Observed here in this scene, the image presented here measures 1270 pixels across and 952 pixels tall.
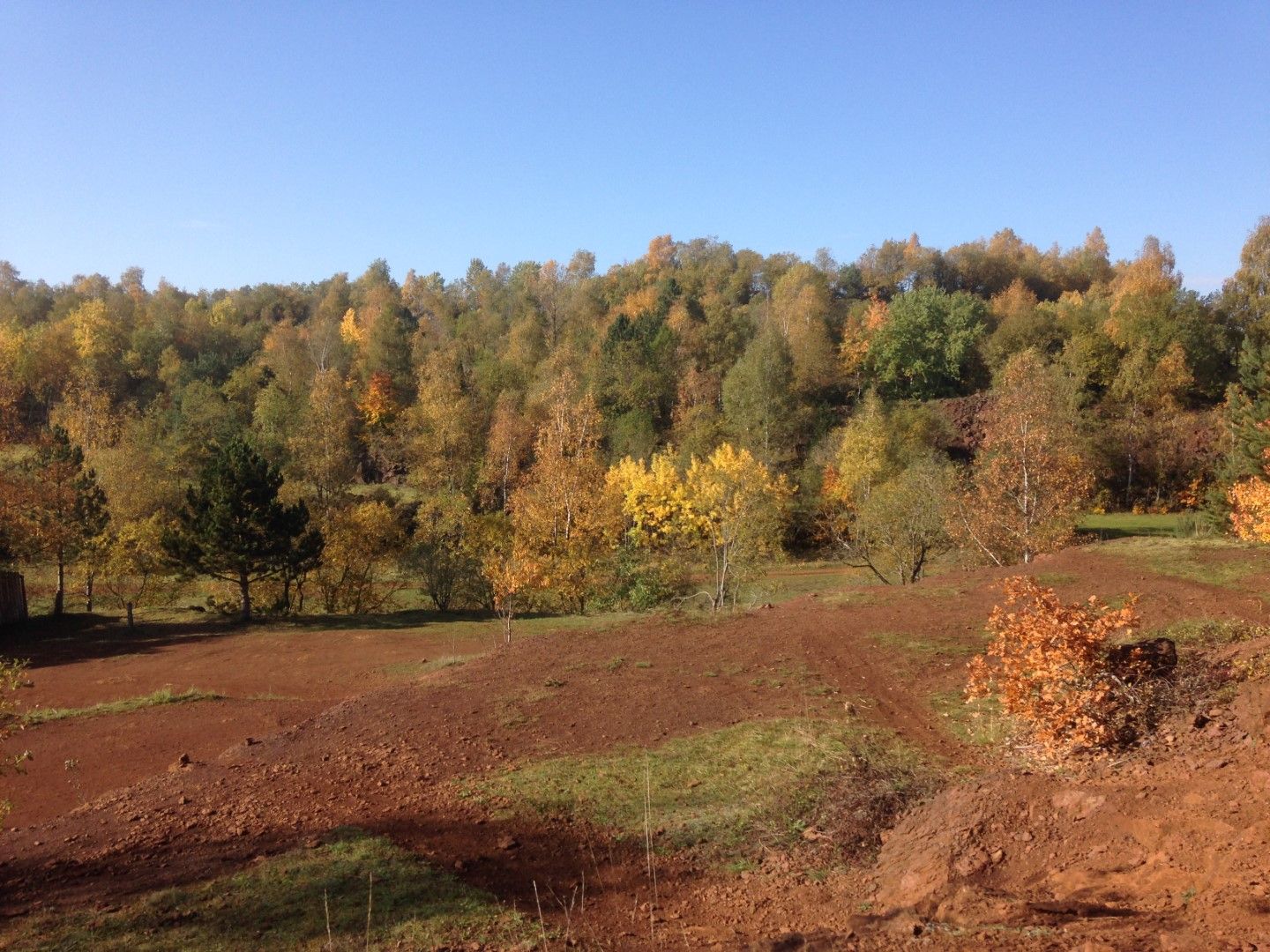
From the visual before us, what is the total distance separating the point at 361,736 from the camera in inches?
539

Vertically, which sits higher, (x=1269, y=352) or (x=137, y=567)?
(x=1269, y=352)

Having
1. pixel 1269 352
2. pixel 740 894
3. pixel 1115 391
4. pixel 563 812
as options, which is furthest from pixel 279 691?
pixel 1115 391

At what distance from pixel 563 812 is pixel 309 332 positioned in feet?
319

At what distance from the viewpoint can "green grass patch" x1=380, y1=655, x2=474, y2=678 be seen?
21.3 meters

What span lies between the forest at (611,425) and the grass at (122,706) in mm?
7878

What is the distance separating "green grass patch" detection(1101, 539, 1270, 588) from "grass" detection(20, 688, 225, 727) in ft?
77.2

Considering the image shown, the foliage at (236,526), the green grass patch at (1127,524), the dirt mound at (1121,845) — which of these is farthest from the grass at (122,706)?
the green grass patch at (1127,524)

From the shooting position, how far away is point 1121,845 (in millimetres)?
6500

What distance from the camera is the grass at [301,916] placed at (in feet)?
23.4

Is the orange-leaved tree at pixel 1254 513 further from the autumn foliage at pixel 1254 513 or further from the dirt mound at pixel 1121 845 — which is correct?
the dirt mound at pixel 1121 845

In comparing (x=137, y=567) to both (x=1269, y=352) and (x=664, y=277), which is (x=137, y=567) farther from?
(x=664, y=277)

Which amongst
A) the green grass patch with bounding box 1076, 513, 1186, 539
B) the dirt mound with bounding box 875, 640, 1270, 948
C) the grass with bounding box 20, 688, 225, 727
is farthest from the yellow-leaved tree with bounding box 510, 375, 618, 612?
the green grass patch with bounding box 1076, 513, 1186, 539

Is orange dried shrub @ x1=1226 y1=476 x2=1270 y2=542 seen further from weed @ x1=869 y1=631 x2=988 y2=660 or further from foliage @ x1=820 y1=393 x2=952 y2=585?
foliage @ x1=820 y1=393 x2=952 y2=585

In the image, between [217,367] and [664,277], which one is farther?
[664,277]
